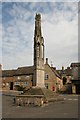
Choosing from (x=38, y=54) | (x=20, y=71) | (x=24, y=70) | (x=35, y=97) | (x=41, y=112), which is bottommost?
(x=41, y=112)

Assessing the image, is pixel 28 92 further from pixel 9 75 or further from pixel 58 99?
pixel 9 75

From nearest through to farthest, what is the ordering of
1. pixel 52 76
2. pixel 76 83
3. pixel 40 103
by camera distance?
1. pixel 40 103
2. pixel 76 83
3. pixel 52 76

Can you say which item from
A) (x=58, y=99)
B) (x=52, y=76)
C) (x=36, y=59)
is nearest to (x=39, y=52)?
(x=36, y=59)

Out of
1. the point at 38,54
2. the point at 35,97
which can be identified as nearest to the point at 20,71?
the point at 38,54

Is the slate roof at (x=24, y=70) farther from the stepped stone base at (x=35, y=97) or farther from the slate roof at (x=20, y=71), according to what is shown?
the stepped stone base at (x=35, y=97)

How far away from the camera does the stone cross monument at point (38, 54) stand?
2166 centimetres

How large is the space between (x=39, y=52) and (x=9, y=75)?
44.4m

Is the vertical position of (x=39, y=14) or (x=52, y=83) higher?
(x=39, y=14)

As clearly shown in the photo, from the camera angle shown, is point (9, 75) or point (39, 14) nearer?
point (39, 14)

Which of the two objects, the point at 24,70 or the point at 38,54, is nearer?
the point at 38,54

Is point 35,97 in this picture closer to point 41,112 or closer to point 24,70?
point 41,112

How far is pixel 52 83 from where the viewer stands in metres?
58.1

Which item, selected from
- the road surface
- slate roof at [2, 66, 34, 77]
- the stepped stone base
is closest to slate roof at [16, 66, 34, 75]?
slate roof at [2, 66, 34, 77]

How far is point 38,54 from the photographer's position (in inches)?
853
